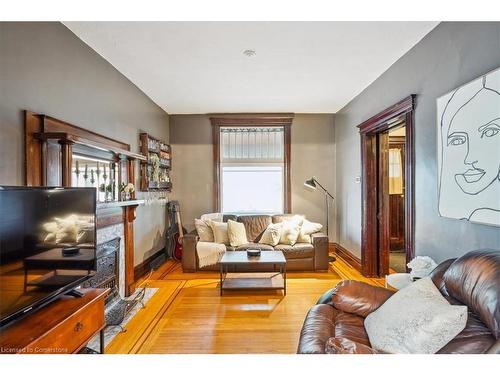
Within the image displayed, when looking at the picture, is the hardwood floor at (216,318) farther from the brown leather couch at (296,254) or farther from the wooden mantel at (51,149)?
the wooden mantel at (51,149)

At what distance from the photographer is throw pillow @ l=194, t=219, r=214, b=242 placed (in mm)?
4270

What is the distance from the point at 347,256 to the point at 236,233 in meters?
1.95

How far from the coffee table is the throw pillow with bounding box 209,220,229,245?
1.83 ft

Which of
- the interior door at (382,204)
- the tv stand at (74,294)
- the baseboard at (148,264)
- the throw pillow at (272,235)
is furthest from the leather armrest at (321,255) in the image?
the tv stand at (74,294)

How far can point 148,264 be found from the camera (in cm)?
409

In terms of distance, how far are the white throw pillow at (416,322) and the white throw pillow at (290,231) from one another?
256 cm

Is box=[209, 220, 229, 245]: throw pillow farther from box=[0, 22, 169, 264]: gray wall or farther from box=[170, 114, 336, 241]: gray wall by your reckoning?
Result: box=[0, 22, 169, 264]: gray wall

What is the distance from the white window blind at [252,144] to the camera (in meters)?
5.21

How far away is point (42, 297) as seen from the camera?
1.51 m

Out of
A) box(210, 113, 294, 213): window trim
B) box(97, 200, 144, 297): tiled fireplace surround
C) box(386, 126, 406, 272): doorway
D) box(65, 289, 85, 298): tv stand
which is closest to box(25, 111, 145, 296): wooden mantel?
box(97, 200, 144, 297): tiled fireplace surround

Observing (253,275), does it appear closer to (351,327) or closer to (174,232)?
(174,232)
